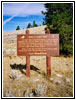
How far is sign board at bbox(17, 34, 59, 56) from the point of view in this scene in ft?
23.6

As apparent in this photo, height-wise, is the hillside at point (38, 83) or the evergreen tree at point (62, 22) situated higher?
the evergreen tree at point (62, 22)

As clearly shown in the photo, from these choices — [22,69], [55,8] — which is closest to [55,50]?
[22,69]

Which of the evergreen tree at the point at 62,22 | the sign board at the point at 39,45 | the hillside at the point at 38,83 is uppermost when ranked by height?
the evergreen tree at the point at 62,22

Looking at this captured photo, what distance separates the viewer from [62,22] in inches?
430

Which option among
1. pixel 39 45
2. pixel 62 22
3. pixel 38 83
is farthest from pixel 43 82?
pixel 62 22

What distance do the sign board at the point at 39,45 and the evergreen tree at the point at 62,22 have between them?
3.85 metres

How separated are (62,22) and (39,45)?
4.54m

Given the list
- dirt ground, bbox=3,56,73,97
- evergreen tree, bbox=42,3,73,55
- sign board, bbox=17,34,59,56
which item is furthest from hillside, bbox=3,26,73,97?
evergreen tree, bbox=42,3,73,55

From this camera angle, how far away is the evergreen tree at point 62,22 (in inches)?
430

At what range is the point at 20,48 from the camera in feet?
Answer: 23.8

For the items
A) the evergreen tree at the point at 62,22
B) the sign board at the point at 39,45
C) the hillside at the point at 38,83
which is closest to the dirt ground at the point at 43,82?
the hillside at the point at 38,83

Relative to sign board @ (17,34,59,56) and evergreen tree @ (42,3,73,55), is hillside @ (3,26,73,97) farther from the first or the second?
evergreen tree @ (42,3,73,55)

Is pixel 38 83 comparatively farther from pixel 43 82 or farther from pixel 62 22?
pixel 62 22

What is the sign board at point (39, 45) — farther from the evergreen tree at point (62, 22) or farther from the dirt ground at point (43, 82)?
the evergreen tree at point (62, 22)
